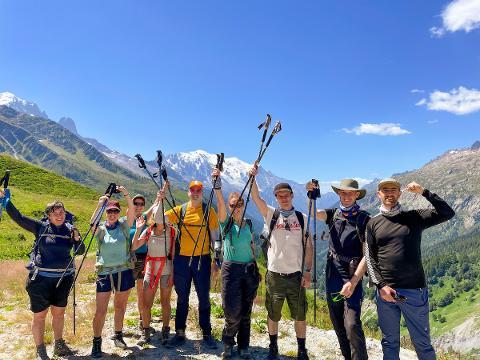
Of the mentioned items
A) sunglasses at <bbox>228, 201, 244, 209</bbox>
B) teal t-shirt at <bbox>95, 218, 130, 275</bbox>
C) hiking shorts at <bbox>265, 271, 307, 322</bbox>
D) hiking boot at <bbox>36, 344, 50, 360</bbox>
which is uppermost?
sunglasses at <bbox>228, 201, 244, 209</bbox>

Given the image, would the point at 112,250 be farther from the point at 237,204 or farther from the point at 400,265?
the point at 400,265

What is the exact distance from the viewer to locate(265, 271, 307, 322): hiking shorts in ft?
26.2

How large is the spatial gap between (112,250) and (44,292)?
1.67 meters

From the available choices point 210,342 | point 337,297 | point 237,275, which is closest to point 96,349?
point 210,342

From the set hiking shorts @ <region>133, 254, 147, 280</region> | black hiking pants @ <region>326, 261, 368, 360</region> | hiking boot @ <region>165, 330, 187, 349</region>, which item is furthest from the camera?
hiking shorts @ <region>133, 254, 147, 280</region>

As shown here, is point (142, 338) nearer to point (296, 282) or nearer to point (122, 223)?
point (122, 223)

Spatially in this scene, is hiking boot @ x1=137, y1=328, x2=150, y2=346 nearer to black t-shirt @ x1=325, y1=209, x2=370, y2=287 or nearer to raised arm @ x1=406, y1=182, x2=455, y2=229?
black t-shirt @ x1=325, y1=209, x2=370, y2=287

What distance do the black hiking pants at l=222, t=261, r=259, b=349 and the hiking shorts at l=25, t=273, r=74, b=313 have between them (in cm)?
374

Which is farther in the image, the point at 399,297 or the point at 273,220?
the point at 273,220

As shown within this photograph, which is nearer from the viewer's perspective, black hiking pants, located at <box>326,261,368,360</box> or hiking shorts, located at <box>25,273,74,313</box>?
black hiking pants, located at <box>326,261,368,360</box>

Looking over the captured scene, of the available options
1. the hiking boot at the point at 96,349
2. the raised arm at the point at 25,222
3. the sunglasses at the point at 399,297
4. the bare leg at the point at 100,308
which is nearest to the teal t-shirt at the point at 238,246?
the bare leg at the point at 100,308

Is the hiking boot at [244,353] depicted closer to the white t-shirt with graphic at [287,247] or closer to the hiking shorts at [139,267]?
the white t-shirt with graphic at [287,247]

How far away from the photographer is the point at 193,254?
8633 millimetres

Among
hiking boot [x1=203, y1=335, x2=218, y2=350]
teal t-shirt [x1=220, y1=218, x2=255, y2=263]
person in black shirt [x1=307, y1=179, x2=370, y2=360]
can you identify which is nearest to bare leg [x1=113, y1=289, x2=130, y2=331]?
hiking boot [x1=203, y1=335, x2=218, y2=350]
